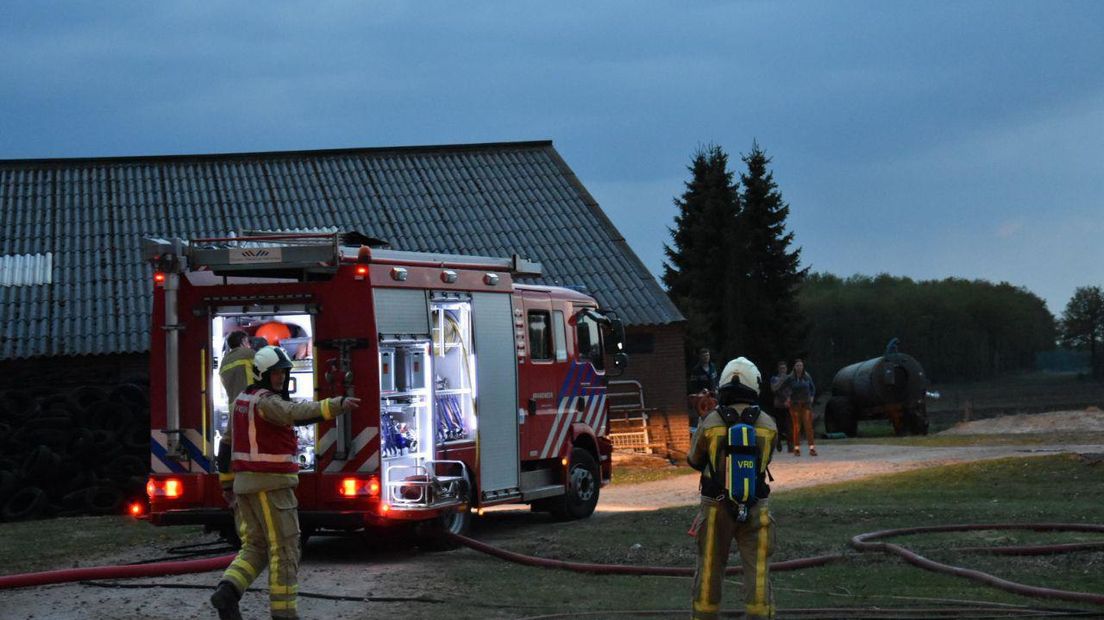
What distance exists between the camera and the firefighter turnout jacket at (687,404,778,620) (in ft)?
27.1

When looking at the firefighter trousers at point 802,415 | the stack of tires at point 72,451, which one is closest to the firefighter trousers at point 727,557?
the stack of tires at point 72,451

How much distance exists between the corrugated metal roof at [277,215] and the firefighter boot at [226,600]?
15.9 metres

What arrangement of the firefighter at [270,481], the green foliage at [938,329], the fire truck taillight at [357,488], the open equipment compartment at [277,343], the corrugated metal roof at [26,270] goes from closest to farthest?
the firefighter at [270,481]
the fire truck taillight at [357,488]
the open equipment compartment at [277,343]
the corrugated metal roof at [26,270]
the green foliage at [938,329]

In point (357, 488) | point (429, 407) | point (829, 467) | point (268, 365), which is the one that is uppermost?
point (268, 365)

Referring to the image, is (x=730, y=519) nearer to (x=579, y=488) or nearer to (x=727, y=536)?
(x=727, y=536)

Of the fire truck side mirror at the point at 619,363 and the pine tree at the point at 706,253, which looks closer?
the fire truck side mirror at the point at 619,363

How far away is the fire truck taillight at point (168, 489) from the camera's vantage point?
1309 centimetres

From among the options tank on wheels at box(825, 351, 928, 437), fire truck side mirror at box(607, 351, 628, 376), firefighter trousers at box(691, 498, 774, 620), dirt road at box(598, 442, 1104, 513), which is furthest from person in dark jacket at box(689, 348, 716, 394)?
tank on wheels at box(825, 351, 928, 437)

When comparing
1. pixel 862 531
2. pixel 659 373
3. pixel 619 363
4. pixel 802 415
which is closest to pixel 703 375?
pixel 802 415

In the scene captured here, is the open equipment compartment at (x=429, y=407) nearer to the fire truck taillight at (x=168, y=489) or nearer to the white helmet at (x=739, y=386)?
the fire truck taillight at (x=168, y=489)

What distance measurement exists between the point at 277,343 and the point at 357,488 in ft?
5.02

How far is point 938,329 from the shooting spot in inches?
3533

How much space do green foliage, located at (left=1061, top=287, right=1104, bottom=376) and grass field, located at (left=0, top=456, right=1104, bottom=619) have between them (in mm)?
59224

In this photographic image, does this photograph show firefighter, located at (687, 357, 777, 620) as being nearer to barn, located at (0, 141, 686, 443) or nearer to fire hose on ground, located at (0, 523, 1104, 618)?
fire hose on ground, located at (0, 523, 1104, 618)
